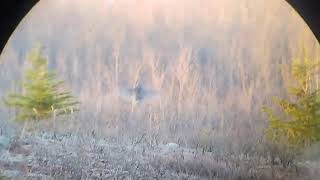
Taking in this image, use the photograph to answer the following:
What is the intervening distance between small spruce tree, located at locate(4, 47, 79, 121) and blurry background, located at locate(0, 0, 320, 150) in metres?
0.03

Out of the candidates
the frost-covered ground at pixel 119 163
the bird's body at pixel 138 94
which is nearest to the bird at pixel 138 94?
the bird's body at pixel 138 94

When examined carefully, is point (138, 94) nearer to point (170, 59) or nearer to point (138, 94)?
point (138, 94)

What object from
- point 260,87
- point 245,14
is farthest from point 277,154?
point 245,14

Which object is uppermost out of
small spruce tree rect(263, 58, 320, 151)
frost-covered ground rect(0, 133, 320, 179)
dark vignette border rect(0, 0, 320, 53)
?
dark vignette border rect(0, 0, 320, 53)

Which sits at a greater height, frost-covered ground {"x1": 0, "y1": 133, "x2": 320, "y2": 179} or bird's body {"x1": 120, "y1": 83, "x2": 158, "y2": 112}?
bird's body {"x1": 120, "y1": 83, "x2": 158, "y2": 112}

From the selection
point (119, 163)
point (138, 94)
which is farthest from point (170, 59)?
point (119, 163)

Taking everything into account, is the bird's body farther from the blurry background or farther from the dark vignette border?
the dark vignette border

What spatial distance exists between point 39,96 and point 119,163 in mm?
374

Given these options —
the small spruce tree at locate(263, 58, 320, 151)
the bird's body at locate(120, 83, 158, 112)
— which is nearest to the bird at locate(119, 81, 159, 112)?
the bird's body at locate(120, 83, 158, 112)

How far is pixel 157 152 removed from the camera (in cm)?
157

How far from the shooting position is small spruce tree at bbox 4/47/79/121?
1589 millimetres

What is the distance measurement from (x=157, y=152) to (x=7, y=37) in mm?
692

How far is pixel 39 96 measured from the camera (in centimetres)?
159

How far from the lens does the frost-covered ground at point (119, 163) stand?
1553 millimetres
